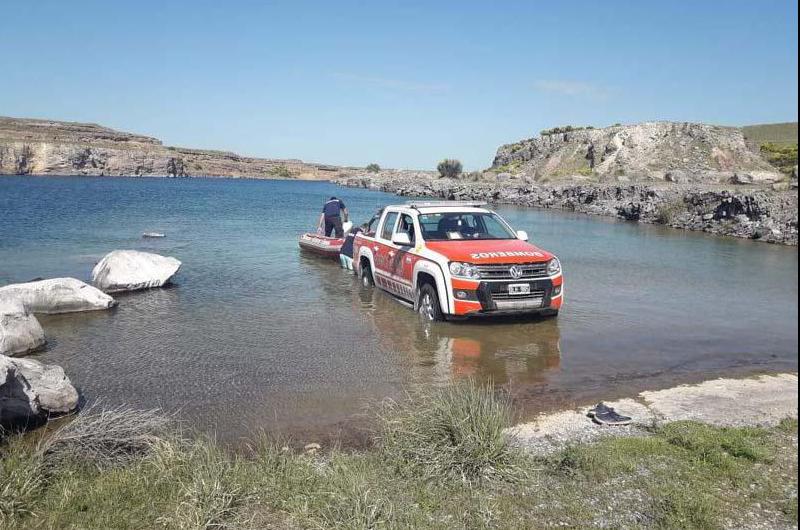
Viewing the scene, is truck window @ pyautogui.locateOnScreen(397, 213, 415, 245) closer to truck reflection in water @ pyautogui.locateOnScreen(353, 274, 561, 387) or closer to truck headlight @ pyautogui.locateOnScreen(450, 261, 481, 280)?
truck reflection in water @ pyautogui.locateOnScreen(353, 274, 561, 387)

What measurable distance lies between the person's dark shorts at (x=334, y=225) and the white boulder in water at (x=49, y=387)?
12401 millimetres

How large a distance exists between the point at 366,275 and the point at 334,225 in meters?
5.70

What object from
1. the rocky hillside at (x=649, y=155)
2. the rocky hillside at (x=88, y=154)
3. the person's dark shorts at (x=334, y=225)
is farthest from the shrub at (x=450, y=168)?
the person's dark shorts at (x=334, y=225)

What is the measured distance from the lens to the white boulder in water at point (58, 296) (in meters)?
10.7

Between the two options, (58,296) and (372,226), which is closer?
(58,296)

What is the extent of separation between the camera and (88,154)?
11162cm

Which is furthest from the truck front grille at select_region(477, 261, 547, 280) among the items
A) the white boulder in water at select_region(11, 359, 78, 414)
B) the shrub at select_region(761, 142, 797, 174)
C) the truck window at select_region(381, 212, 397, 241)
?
the shrub at select_region(761, 142, 797, 174)

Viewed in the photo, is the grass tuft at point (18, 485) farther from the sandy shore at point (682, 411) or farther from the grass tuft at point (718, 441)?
the grass tuft at point (718, 441)

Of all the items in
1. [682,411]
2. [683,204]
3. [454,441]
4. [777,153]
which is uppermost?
[777,153]

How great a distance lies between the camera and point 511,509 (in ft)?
13.5

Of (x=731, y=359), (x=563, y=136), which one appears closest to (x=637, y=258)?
(x=731, y=359)

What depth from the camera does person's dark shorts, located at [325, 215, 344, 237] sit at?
18.7 metres

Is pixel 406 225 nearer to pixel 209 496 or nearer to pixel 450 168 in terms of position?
pixel 209 496

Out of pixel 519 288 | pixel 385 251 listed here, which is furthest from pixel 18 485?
pixel 385 251
